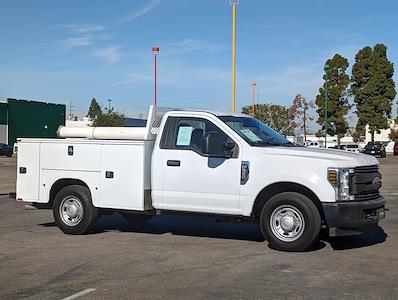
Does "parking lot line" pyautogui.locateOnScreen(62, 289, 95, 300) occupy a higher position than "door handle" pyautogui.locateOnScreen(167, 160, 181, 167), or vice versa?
"door handle" pyautogui.locateOnScreen(167, 160, 181, 167)

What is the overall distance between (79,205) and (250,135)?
3.27 m

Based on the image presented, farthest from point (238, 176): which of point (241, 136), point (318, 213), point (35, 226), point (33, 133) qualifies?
point (33, 133)

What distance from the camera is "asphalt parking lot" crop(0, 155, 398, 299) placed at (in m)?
6.17

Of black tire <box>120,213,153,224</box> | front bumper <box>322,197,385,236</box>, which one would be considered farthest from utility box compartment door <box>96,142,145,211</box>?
front bumper <box>322,197,385,236</box>

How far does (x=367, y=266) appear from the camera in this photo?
7.39m

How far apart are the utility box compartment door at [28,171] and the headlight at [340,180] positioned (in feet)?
17.1

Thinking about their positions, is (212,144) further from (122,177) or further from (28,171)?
(28,171)

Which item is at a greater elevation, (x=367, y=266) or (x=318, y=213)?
Answer: (x=318, y=213)

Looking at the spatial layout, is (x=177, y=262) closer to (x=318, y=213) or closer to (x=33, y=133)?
(x=318, y=213)

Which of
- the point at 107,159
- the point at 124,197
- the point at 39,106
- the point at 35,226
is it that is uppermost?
the point at 39,106

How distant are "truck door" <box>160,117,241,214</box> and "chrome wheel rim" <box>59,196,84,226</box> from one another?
5.46 feet

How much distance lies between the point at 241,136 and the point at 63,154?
3248mm

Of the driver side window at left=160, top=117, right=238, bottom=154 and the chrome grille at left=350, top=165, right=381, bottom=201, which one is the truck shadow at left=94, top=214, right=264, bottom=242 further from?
the chrome grille at left=350, top=165, right=381, bottom=201

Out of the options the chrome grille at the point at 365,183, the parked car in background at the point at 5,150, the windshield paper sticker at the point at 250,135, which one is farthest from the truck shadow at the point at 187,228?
the parked car in background at the point at 5,150
